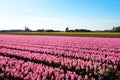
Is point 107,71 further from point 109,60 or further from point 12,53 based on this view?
point 12,53

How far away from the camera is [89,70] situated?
9609 millimetres

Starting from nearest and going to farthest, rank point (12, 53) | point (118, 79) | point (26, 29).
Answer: point (118, 79), point (12, 53), point (26, 29)

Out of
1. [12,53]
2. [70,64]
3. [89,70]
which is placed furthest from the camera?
[12,53]

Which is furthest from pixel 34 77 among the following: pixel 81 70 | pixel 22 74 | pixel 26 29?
pixel 26 29

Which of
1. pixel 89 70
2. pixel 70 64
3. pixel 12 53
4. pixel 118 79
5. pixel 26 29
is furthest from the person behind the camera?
pixel 26 29

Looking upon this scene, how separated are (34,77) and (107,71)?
3.40m

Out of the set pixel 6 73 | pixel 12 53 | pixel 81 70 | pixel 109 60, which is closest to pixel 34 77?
pixel 6 73

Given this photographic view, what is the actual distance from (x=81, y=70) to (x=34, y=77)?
119 inches

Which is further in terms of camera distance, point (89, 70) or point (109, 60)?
point (109, 60)

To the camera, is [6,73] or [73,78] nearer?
[73,78]

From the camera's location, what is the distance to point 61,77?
7633 mm

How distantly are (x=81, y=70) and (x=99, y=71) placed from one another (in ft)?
2.98

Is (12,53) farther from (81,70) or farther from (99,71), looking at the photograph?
(99,71)

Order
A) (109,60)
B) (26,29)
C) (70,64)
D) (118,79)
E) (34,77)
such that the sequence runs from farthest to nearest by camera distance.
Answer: (26,29) < (109,60) < (70,64) < (118,79) < (34,77)
